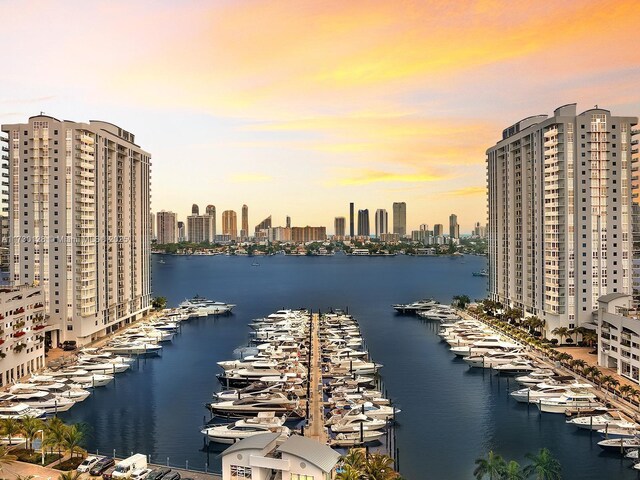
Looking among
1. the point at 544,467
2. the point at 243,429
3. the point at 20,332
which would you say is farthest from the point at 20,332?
the point at 544,467

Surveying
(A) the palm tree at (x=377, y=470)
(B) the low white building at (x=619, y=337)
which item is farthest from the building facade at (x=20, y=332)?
(B) the low white building at (x=619, y=337)

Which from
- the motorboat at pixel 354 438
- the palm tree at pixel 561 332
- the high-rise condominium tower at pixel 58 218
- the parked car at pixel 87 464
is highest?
the high-rise condominium tower at pixel 58 218

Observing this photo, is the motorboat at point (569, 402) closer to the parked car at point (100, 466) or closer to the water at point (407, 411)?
the water at point (407, 411)

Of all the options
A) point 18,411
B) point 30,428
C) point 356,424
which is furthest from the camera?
point 18,411

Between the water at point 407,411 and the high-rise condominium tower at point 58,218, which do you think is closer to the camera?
the water at point 407,411

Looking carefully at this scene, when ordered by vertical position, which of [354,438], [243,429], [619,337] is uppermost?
[619,337]

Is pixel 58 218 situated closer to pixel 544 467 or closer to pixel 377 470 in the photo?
pixel 377 470

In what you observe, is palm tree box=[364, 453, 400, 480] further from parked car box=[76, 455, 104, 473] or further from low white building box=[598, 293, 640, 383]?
low white building box=[598, 293, 640, 383]

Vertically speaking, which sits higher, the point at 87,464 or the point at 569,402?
the point at 87,464
